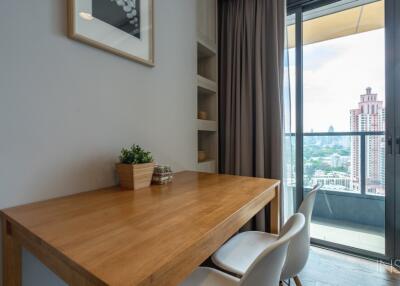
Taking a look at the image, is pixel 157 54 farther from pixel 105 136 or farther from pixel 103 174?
pixel 103 174

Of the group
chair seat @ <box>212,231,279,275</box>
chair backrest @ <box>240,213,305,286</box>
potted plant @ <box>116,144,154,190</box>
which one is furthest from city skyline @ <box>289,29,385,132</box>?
chair backrest @ <box>240,213,305,286</box>

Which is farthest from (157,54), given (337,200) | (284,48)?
(337,200)

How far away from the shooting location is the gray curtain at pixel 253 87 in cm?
198

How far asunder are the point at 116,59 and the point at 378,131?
2.07 metres

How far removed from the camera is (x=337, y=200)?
2.07 meters

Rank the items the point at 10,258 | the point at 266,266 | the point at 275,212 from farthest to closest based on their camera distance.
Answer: the point at 275,212 < the point at 10,258 < the point at 266,266

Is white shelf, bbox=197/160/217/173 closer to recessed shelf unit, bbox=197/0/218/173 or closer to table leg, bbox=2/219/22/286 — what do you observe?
recessed shelf unit, bbox=197/0/218/173

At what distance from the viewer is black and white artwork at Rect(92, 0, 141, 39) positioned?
1150 millimetres

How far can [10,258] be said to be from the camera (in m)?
0.83

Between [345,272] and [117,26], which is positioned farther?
[345,272]

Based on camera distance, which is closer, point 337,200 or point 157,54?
point 157,54

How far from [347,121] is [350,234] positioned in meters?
1.05

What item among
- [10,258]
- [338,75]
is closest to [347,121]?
[338,75]

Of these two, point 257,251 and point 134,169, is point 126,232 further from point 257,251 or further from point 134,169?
point 257,251
